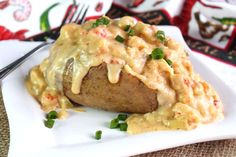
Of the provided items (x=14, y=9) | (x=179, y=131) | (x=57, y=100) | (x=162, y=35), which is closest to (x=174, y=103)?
(x=179, y=131)

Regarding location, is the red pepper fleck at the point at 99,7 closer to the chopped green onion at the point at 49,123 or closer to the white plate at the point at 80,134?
the white plate at the point at 80,134

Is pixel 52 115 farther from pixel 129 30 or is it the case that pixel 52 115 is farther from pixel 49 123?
pixel 129 30

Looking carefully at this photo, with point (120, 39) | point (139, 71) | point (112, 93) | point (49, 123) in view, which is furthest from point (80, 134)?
point (120, 39)

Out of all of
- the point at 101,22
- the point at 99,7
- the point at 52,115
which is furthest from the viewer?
the point at 99,7

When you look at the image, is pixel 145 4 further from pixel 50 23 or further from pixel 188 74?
pixel 188 74

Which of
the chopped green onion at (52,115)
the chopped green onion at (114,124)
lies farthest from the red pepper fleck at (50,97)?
the chopped green onion at (114,124)

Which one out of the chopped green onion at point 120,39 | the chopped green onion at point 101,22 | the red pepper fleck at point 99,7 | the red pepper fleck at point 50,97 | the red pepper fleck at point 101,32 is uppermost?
the chopped green onion at point 101,22
